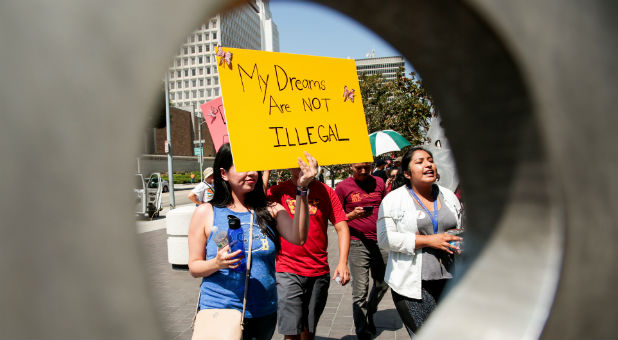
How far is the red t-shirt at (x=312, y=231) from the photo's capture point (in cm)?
338

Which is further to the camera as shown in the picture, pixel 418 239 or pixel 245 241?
pixel 418 239

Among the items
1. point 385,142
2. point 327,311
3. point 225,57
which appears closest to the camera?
point 225,57

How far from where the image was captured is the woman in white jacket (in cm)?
284

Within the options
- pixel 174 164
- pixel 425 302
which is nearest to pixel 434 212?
pixel 425 302

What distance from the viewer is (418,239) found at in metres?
Result: 2.85

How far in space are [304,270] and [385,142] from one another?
4.76 meters

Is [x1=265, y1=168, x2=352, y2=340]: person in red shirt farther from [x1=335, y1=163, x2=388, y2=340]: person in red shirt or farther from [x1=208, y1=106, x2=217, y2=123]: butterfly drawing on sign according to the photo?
[x1=208, y1=106, x2=217, y2=123]: butterfly drawing on sign

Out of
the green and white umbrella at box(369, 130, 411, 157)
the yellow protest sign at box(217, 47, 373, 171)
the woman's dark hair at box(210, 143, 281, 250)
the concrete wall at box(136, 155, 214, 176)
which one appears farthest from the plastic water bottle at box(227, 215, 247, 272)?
the concrete wall at box(136, 155, 214, 176)

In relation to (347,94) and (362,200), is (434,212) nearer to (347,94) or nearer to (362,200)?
(347,94)

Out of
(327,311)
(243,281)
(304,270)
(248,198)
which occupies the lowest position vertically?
(327,311)
